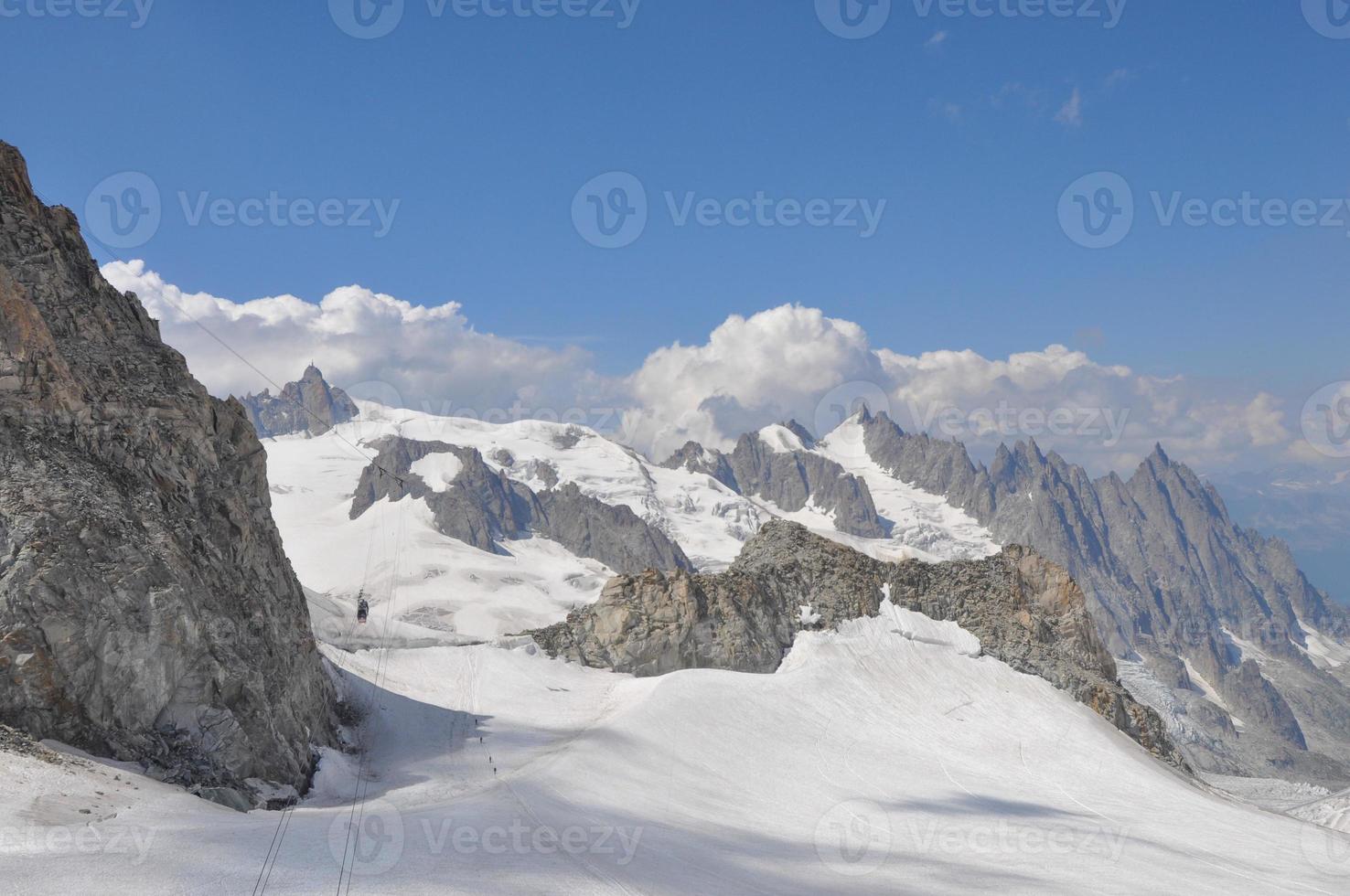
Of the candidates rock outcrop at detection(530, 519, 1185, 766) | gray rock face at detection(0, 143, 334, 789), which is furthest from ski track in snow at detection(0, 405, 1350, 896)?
gray rock face at detection(0, 143, 334, 789)

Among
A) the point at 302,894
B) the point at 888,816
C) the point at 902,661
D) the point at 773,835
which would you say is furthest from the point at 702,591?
the point at 302,894

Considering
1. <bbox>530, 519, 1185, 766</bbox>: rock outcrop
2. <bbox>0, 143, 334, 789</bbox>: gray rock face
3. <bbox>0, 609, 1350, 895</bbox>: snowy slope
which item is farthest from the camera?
<bbox>530, 519, 1185, 766</bbox>: rock outcrop

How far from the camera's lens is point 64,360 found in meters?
27.7

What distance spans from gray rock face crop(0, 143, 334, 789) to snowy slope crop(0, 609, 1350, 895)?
3065 millimetres

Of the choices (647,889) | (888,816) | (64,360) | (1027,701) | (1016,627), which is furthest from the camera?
(1016,627)

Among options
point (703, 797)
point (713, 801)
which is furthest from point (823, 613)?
point (713, 801)

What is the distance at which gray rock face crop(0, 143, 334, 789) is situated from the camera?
22969 millimetres

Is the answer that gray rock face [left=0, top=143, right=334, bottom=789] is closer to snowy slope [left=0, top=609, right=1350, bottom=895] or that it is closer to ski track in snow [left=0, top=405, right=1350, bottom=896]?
ski track in snow [left=0, top=405, right=1350, bottom=896]

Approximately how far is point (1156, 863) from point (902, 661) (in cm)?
2628

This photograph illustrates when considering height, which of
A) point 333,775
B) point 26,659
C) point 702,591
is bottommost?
point 333,775

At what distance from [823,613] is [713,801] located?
28.7 m

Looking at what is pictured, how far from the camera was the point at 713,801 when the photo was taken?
3416 centimetres

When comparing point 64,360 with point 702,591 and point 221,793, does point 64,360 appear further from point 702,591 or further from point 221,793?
point 702,591

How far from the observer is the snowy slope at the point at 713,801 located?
699 inches
